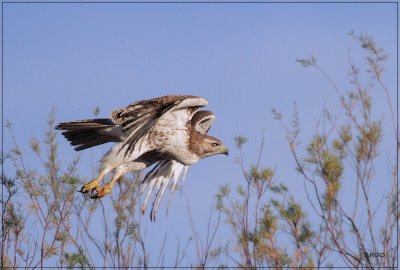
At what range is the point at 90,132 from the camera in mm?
11383

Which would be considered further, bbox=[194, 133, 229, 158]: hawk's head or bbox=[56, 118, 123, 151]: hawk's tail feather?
bbox=[194, 133, 229, 158]: hawk's head

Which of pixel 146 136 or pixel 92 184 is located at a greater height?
pixel 146 136

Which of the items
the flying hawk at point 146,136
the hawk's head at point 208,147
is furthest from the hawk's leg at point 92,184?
the hawk's head at point 208,147

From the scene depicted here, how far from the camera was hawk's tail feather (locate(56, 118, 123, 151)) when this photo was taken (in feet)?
35.7

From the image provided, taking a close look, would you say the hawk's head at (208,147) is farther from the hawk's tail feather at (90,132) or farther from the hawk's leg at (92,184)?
the hawk's leg at (92,184)

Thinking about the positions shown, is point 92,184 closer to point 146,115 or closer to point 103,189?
point 103,189

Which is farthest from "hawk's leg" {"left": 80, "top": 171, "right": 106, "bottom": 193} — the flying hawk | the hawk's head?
the hawk's head

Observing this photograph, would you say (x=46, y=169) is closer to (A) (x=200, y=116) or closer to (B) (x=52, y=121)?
(B) (x=52, y=121)

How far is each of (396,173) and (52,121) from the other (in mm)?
3992

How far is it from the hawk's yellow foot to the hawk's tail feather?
22.4 inches

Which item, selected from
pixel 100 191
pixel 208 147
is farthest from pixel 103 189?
pixel 208 147

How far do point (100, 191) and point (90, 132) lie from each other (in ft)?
3.02

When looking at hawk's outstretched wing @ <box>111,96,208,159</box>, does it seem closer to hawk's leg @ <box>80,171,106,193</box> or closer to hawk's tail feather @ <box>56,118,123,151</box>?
hawk's tail feather @ <box>56,118,123,151</box>

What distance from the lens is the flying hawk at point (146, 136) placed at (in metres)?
10.4
